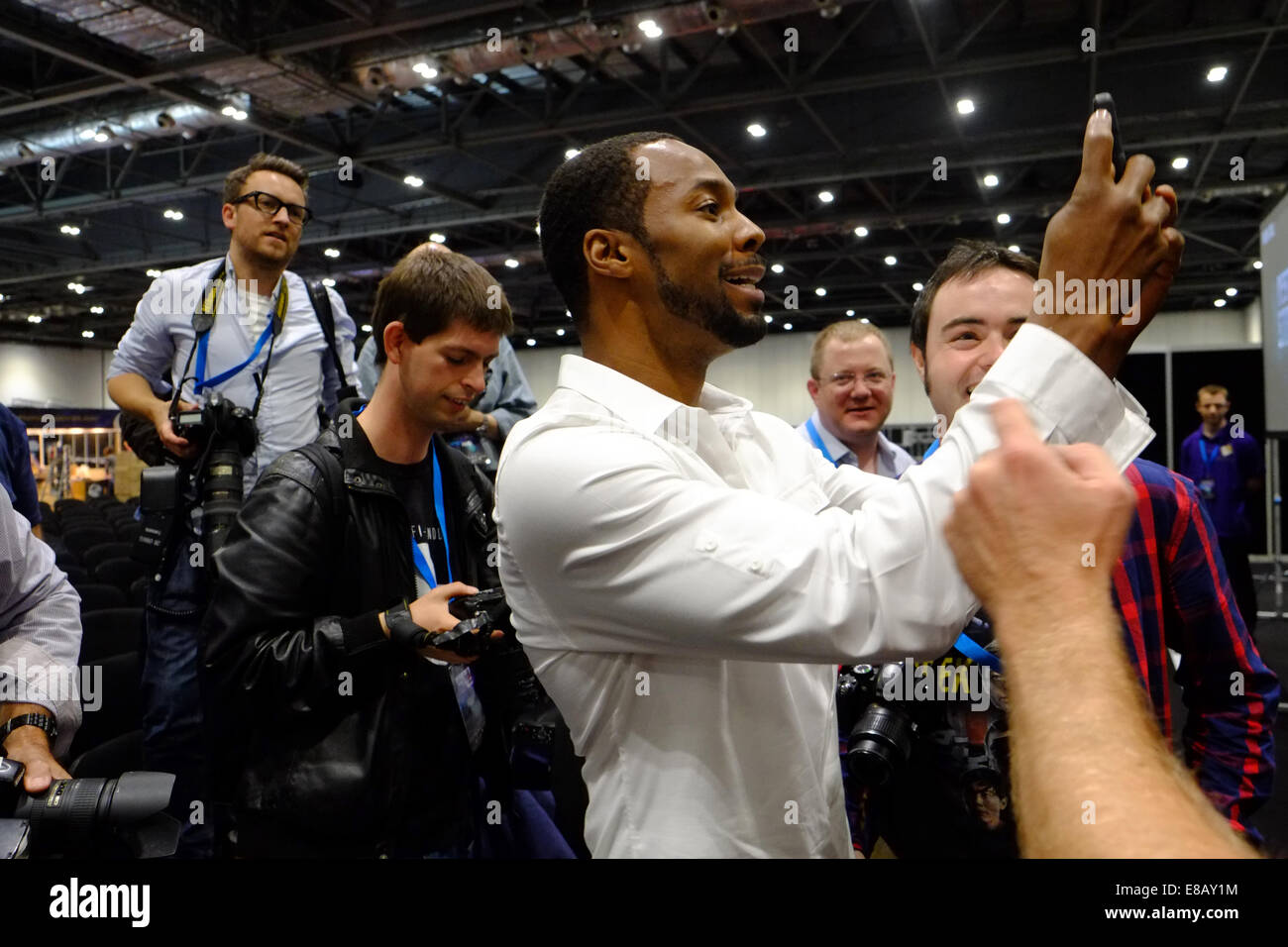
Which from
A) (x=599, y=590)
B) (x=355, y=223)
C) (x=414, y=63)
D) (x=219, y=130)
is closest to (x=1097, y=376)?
(x=599, y=590)

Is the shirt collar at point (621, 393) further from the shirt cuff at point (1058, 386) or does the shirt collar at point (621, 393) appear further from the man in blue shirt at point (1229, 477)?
the man in blue shirt at point (1229, 477)

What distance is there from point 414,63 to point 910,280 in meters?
9.46

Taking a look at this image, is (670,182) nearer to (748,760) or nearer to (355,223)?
(748,760)

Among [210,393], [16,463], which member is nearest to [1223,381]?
[210,393]

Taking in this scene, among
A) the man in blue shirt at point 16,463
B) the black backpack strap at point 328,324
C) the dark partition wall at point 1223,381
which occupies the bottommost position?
the man in blue shirt at point 16,463

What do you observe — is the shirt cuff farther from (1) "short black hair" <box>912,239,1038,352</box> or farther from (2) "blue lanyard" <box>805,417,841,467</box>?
(2) "blue lanyard" <box>805,417,841,467</box>

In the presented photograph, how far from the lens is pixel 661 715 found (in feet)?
3.19

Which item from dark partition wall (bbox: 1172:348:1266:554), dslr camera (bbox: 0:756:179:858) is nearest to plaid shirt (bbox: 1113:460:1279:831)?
dslr camera (bbox: 0:756:179:858)

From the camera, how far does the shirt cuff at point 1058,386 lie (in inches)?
29.1

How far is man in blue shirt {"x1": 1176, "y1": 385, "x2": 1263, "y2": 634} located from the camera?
20.6ft

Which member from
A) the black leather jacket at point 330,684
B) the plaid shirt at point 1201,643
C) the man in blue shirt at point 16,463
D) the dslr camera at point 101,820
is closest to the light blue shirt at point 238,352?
the man in blue shirt at point 16,463

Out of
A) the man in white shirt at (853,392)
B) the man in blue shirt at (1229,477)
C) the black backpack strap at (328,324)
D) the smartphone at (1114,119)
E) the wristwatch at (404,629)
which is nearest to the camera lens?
the smartphone at (1114,119)

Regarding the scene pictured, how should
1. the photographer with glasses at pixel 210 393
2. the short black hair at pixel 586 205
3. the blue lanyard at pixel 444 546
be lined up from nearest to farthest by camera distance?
the short black hair at pixel 586 205 → the blue lanyard at pixel 444 546 → the photographer with glasses at pixel 210 393

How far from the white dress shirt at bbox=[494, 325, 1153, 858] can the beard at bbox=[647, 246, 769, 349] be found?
0.38 feet
